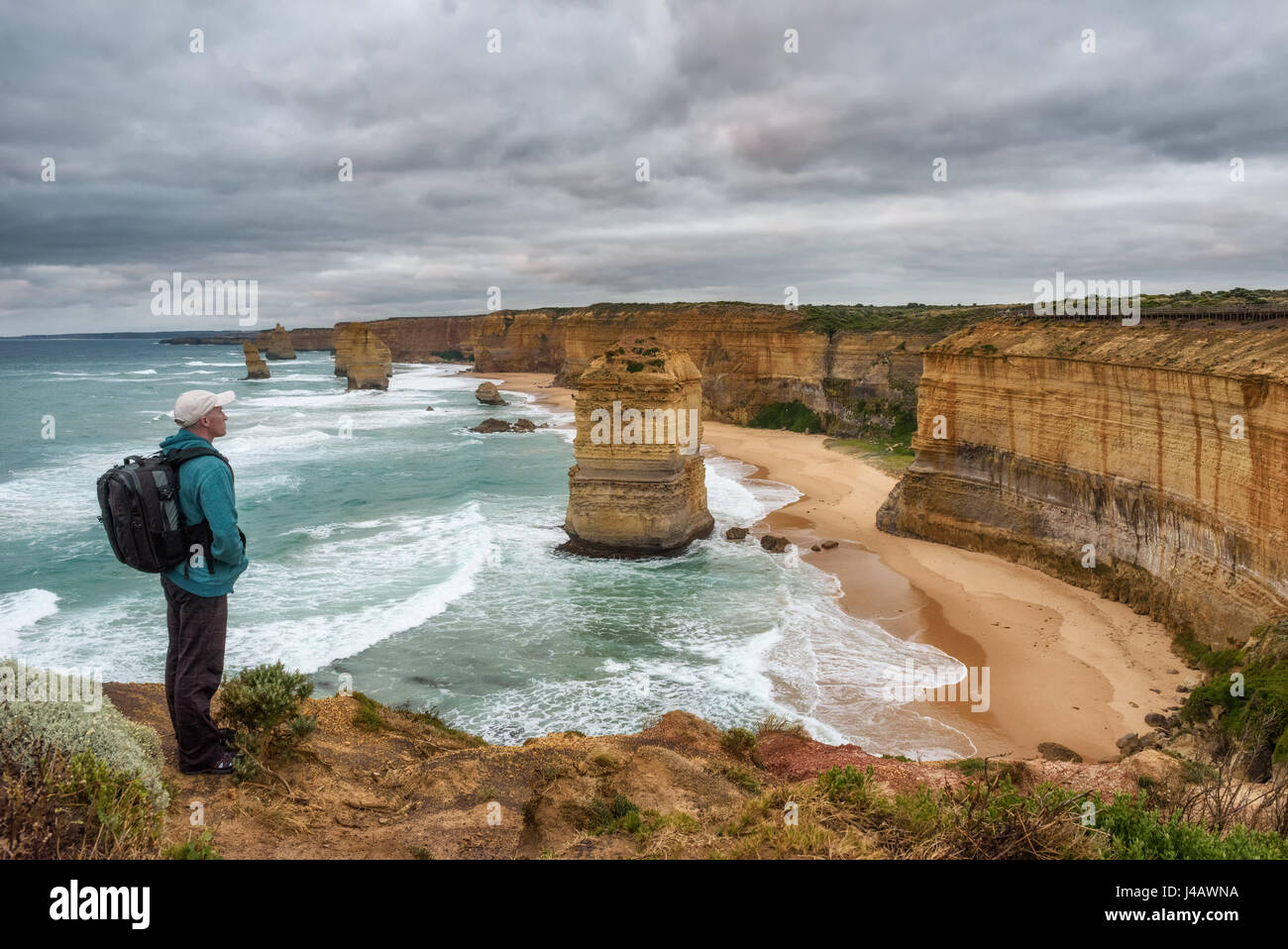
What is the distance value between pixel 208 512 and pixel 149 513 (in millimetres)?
319

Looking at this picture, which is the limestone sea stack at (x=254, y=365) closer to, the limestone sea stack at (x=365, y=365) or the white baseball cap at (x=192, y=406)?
the limestone sea stack at (x=365, y=365)

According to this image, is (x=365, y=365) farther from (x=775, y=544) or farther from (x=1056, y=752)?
(x=1056, y=752)

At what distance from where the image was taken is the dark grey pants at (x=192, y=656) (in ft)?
17.0

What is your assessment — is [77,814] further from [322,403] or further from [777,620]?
[322,403]

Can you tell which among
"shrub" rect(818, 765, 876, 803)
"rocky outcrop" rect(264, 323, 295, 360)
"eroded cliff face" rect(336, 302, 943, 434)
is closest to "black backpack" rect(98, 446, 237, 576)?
"shrub" rect(818, 765, 876, 803)

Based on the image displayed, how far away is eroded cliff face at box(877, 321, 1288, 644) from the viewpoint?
13.7 m

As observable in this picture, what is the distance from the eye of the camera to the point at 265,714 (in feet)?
20.7

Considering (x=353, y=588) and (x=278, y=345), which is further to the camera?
(x=278, y=345)

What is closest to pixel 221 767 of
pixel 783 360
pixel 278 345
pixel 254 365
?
pixel 783 360

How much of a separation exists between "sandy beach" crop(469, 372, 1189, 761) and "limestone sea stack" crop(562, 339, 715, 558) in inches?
181

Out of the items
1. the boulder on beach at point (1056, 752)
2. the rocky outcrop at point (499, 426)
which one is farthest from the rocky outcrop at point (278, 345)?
the boulder on beach at point (1056, 752)
